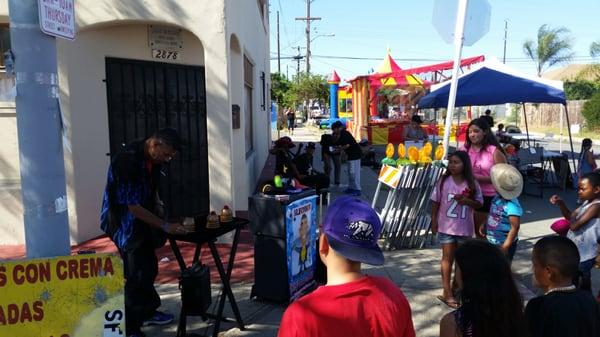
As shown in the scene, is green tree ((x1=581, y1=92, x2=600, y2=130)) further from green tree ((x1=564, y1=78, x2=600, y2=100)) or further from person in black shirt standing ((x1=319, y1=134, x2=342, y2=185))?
person in black shirt standing ((x1=319, y1=134, x2=342, y2=185))

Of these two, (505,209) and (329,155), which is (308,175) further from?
(505,209)

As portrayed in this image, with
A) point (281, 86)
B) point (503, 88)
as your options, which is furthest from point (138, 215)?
point (281, 86)

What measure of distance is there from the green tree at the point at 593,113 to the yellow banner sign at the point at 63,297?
35.2 m

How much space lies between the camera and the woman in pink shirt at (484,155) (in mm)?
5402

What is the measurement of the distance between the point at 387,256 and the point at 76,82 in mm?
4354

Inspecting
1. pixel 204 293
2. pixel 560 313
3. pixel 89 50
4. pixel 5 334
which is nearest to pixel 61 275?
pixel 5 334

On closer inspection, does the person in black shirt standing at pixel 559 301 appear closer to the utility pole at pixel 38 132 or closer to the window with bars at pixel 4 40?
the utility pole at pixel 38 132

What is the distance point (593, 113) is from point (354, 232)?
3559 centimetres

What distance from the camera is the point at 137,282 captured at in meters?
3.95

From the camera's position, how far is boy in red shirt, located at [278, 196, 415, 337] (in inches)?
67.4

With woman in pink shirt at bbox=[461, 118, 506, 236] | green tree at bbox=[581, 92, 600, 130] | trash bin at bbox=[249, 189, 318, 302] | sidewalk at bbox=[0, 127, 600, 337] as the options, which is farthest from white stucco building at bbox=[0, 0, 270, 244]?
green tree at bbox=[581, 92, 600, 130]

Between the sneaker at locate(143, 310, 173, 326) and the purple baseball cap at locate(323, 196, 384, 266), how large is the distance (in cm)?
295

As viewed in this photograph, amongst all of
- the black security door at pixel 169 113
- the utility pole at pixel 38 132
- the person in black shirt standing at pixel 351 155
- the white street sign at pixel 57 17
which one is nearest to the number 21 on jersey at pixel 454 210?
the utility pole at pixel 38 132

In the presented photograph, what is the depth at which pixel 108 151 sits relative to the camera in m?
6.68
